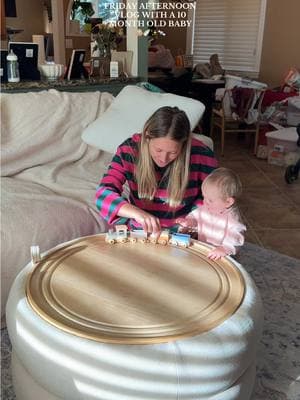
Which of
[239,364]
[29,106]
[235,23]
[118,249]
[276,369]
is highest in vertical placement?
[235,23]

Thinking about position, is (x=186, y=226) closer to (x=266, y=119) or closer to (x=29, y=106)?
(x=29, y=106)

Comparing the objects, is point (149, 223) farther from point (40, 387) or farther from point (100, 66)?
point (100, 66)

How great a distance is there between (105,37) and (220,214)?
196 centimetres

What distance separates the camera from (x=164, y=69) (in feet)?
16.7

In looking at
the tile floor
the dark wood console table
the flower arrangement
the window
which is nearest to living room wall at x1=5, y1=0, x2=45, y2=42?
the window

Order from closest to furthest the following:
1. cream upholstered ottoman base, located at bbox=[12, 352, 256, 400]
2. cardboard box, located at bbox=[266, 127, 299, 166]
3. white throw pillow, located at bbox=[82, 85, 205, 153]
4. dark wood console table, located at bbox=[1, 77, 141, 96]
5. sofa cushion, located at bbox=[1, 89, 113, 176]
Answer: cream upholstered ottoman base, located at bbox=[12, 352, 256, 400] → sofa cushion, located at bbox=[1, 89, 113, 176] → white throw pillow, located at bbox=[82, 85, 205, 153] → dark wood console table, located at bbox=[1, 77, 141, 96] → cardboard box, located at bbox=[266, 127, 299, 166]

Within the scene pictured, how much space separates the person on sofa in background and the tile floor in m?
1.09

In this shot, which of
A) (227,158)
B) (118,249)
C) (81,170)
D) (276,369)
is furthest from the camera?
(227,158)

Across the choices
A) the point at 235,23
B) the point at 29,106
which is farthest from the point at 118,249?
the point at 235,23

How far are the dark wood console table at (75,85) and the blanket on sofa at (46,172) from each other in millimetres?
227

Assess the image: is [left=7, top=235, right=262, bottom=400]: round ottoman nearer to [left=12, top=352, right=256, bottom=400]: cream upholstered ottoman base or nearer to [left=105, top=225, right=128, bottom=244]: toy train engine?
[left=12, top=352, right=256, bottom=400]: cream upholstered ottoman base

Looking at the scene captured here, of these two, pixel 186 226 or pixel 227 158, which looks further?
pixel 227 158

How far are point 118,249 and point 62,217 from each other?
477 mm

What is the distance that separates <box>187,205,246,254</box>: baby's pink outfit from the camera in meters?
1.49
